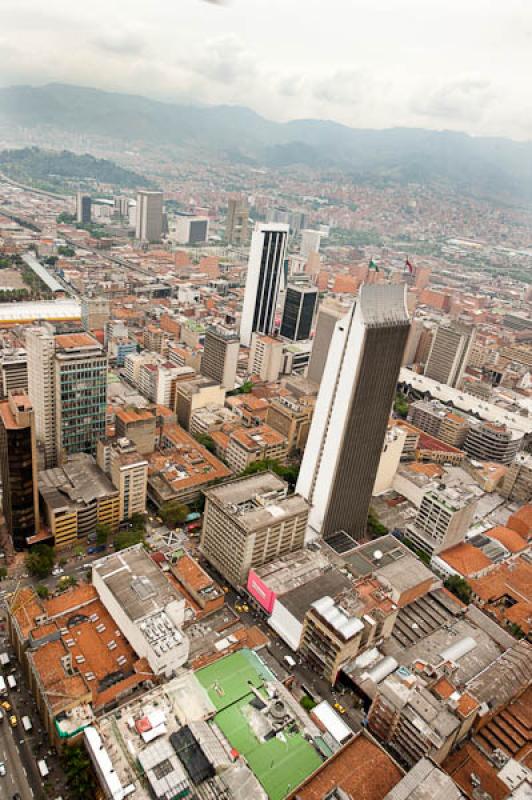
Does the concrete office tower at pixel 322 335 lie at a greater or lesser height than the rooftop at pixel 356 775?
greater

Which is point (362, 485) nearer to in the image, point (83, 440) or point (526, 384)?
point (83, 440)

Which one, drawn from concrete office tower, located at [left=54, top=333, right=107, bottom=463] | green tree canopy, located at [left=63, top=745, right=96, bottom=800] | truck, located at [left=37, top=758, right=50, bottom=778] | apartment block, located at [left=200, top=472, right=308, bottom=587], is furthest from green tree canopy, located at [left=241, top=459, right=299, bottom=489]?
truck, located at [left=37, top=758, right=50, bottom=778]

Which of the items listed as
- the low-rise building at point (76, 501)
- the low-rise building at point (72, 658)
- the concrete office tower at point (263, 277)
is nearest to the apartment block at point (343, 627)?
the low-rise building at point (72, 658)

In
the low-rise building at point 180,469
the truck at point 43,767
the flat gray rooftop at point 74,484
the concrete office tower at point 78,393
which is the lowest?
the truck at point 43,767

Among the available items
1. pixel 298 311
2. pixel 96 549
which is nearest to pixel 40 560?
pixel 96 549

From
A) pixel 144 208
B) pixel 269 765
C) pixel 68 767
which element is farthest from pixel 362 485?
pixel 144 208

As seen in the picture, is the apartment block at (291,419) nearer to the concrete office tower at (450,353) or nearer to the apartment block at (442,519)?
the apartment block at (442,519)
